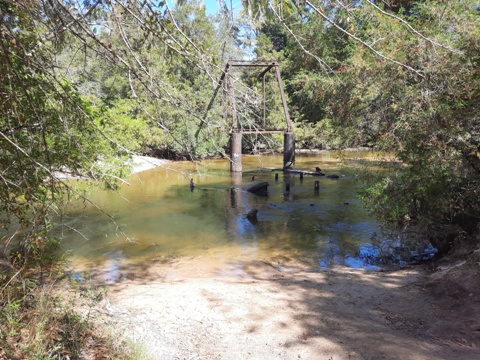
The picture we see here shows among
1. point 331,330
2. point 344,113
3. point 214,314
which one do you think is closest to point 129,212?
point 344,113

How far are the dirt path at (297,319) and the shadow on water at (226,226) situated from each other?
4.00 ft

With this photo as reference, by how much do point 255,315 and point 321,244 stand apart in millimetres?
5003

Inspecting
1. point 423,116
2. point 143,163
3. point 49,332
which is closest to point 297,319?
point 49,332

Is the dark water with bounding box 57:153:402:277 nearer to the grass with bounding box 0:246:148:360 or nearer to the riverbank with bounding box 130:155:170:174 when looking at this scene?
the riverbank with bounding box 130:155:170:174

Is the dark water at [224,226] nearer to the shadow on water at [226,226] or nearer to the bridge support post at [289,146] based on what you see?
the shadow on water at [226,226]

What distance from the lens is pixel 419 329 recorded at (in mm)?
4043

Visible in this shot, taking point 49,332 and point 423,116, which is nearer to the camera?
point 49,332

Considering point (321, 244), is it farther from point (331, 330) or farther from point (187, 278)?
point (331, 330)

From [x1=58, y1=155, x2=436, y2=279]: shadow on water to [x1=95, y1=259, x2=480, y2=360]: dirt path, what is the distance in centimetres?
122

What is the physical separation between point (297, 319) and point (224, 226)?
6.72 m

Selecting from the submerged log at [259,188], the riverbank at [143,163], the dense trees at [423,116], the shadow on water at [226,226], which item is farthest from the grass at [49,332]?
the submerged log at [259,188]

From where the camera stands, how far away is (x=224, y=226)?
1084cm

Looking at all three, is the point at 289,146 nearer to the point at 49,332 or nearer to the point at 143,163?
the point at 143,163

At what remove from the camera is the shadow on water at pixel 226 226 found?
830 centimetres
